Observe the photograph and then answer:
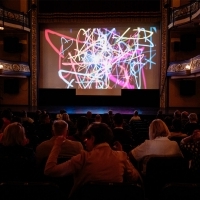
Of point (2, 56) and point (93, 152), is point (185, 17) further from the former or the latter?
point (93, 152)

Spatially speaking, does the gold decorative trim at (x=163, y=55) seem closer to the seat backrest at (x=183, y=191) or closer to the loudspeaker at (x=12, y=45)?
the loudspeaker at (x=12, y=45)

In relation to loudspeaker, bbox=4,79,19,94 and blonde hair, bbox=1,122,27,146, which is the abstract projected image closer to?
loudspeaker, bbox=4,79,19,94

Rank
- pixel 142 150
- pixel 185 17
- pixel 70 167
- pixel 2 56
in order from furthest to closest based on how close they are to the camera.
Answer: pixel 2 56
pixel 185 17
pixel 142 150
pixel 70 167

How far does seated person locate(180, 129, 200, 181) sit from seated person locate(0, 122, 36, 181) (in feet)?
4.75

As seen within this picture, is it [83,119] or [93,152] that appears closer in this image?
[93,152]

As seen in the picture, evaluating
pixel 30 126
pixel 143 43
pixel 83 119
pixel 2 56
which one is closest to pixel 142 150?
→ pixel 83 119

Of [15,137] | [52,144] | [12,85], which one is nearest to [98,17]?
[12,85]

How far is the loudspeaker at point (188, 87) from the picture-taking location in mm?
17672

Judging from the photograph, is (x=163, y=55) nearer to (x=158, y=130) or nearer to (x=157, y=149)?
(x=158, y=130)

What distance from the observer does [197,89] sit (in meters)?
18.0

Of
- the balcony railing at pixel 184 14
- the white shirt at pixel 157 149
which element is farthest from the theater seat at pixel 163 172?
the balcony railing at pixel 184 14

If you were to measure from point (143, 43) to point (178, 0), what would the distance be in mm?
2605

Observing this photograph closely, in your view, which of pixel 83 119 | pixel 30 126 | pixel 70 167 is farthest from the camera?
pixel 30 126

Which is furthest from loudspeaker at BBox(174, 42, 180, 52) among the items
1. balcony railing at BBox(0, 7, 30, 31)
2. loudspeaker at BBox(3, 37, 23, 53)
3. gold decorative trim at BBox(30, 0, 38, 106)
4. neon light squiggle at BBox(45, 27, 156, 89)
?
loudspeaker at BBox(3, 37, 23, 53)
